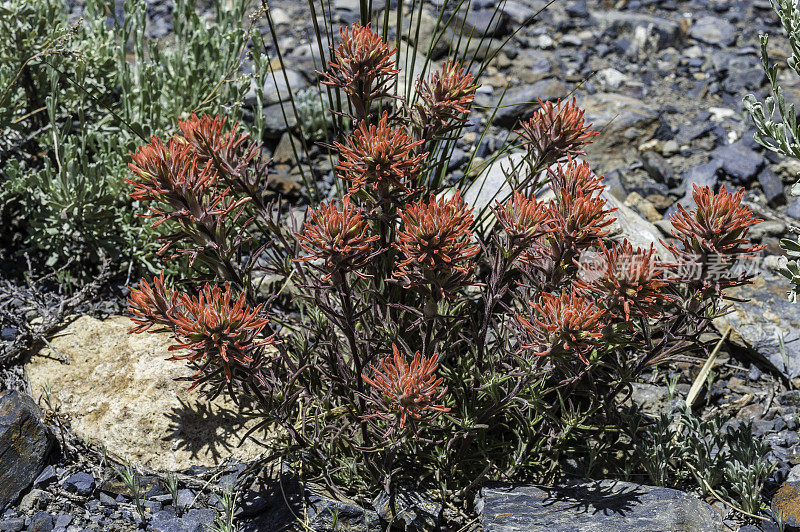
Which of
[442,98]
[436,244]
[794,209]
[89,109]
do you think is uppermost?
[442,98]

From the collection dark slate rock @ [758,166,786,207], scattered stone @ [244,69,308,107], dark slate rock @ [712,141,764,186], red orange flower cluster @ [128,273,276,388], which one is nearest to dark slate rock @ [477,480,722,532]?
red orange flower cluster @ [128,273,276,388]

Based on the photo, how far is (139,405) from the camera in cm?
354

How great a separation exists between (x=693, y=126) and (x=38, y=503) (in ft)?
18.2

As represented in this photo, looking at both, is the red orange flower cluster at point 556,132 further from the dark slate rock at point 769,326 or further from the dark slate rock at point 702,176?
the dark slate rock at point 702,176

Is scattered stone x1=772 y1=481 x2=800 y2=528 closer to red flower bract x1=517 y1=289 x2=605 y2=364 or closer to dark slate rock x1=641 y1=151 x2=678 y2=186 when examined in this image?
red flower bract x1=517 y1=289 x2=605 y2=364

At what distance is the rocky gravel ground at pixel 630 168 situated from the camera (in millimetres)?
3170

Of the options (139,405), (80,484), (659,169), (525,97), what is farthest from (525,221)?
(525,97)

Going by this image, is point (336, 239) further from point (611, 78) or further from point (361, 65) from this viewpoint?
point (611, 78)

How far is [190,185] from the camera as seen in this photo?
259 centimetres

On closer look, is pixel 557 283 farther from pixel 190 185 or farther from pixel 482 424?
pixel 190 185

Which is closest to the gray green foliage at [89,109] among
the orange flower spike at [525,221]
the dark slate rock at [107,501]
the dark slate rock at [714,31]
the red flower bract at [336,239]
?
the dark slate rock at [107,501]

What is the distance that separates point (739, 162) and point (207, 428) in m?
4.27

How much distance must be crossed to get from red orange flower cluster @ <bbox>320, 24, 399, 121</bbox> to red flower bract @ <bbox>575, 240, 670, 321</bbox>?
1.10 m

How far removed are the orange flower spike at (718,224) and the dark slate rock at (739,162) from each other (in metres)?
3.05
